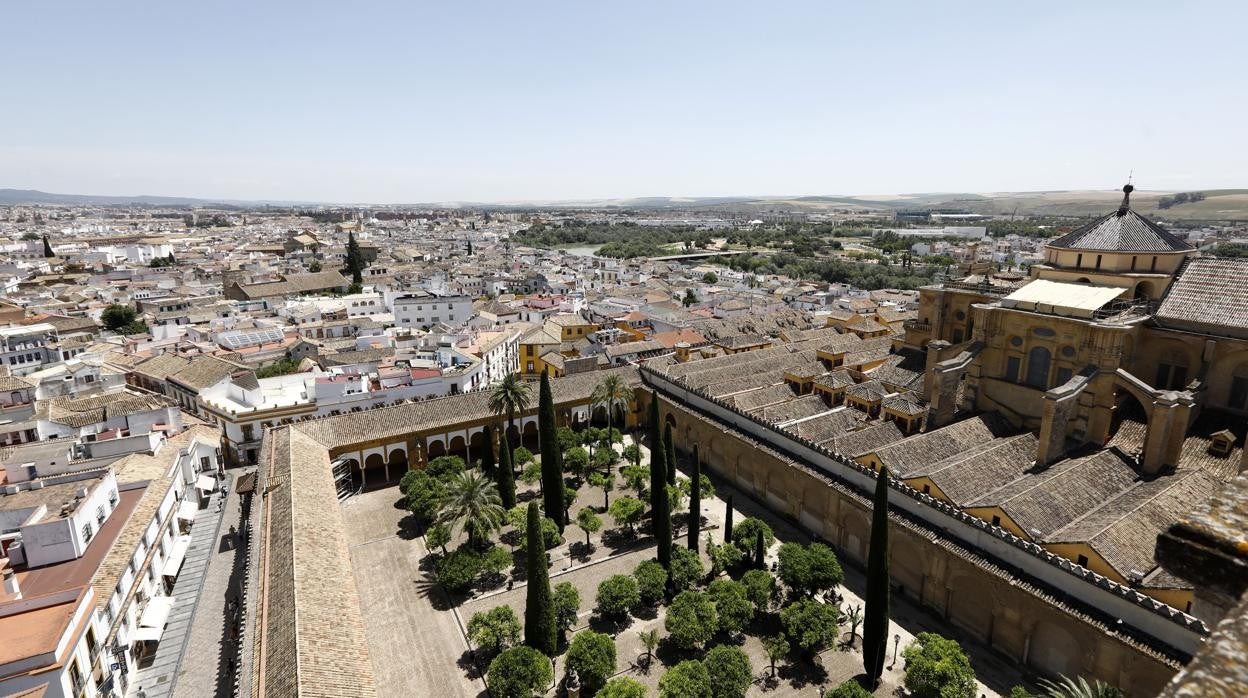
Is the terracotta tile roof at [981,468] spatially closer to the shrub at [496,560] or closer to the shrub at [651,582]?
the shrub at [651,582]

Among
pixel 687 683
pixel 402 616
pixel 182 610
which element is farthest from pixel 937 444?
pixel 182 610

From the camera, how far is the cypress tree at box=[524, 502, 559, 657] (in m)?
22.0

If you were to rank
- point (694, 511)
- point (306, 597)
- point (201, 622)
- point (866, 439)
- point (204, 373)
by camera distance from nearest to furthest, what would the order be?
point (306, 597)
point (201, 622)
point (694, 511)
point (866, 439)
point (204, 373)

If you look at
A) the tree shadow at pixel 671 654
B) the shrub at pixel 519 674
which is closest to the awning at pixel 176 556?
the shrub at pixel 519 674

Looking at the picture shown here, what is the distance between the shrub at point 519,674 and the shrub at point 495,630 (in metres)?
2.15

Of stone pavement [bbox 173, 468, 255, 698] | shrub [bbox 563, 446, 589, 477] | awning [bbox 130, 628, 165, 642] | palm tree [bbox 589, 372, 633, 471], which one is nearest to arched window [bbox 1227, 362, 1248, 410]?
palm tree [bbox 589, 372, 633, 471]

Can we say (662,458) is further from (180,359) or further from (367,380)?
(180,359)

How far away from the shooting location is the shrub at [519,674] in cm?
2003

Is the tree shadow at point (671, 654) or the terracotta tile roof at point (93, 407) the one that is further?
the terracotta tile roof at point (93, 407)

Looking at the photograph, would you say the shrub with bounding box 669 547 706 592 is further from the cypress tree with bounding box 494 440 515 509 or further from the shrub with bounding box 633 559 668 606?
the cypress tree with bounding box 494 440 515 509

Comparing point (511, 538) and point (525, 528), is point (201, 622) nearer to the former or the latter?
point (511, 538)

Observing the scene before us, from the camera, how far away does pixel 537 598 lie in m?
22.2

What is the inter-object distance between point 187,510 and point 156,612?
31.1 ft

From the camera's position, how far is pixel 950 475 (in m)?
26.8
